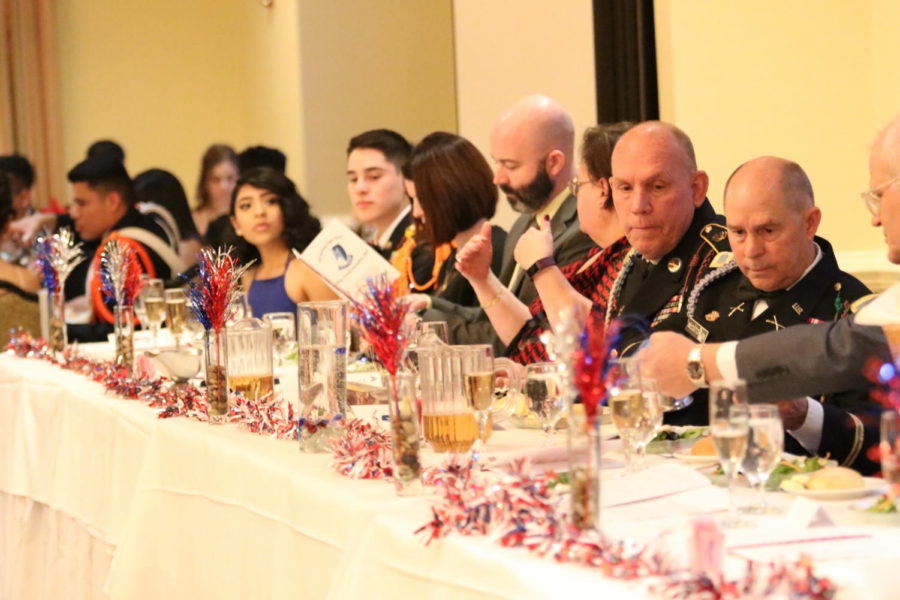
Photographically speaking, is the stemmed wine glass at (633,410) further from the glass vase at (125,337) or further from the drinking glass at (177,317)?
the drinking glass at (177,317)

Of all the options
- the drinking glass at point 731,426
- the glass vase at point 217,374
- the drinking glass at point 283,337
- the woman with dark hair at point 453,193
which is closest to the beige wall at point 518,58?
the woman with dark hair at point 453,193

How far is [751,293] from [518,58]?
12.0 ft

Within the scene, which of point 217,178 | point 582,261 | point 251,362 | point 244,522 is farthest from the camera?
point 217,178

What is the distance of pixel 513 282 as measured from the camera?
4.29 metres

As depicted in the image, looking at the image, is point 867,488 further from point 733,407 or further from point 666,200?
point 666,200

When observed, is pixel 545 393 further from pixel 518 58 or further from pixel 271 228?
pixel 518 58

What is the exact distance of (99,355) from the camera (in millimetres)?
4625

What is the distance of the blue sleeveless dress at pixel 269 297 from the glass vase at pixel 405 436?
11.6ft

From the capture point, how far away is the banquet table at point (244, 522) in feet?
5.04

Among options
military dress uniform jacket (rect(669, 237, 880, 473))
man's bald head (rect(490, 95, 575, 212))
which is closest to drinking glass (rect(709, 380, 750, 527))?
military dress uniform jacket (rect(669, 237, 880, 473))

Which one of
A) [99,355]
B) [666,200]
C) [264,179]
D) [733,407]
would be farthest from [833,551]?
[264,179]

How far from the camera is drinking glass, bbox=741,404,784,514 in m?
1.63

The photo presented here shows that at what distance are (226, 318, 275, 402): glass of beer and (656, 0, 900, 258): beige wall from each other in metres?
2.05

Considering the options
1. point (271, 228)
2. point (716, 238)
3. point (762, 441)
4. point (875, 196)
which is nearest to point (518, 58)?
point (271, 228)
